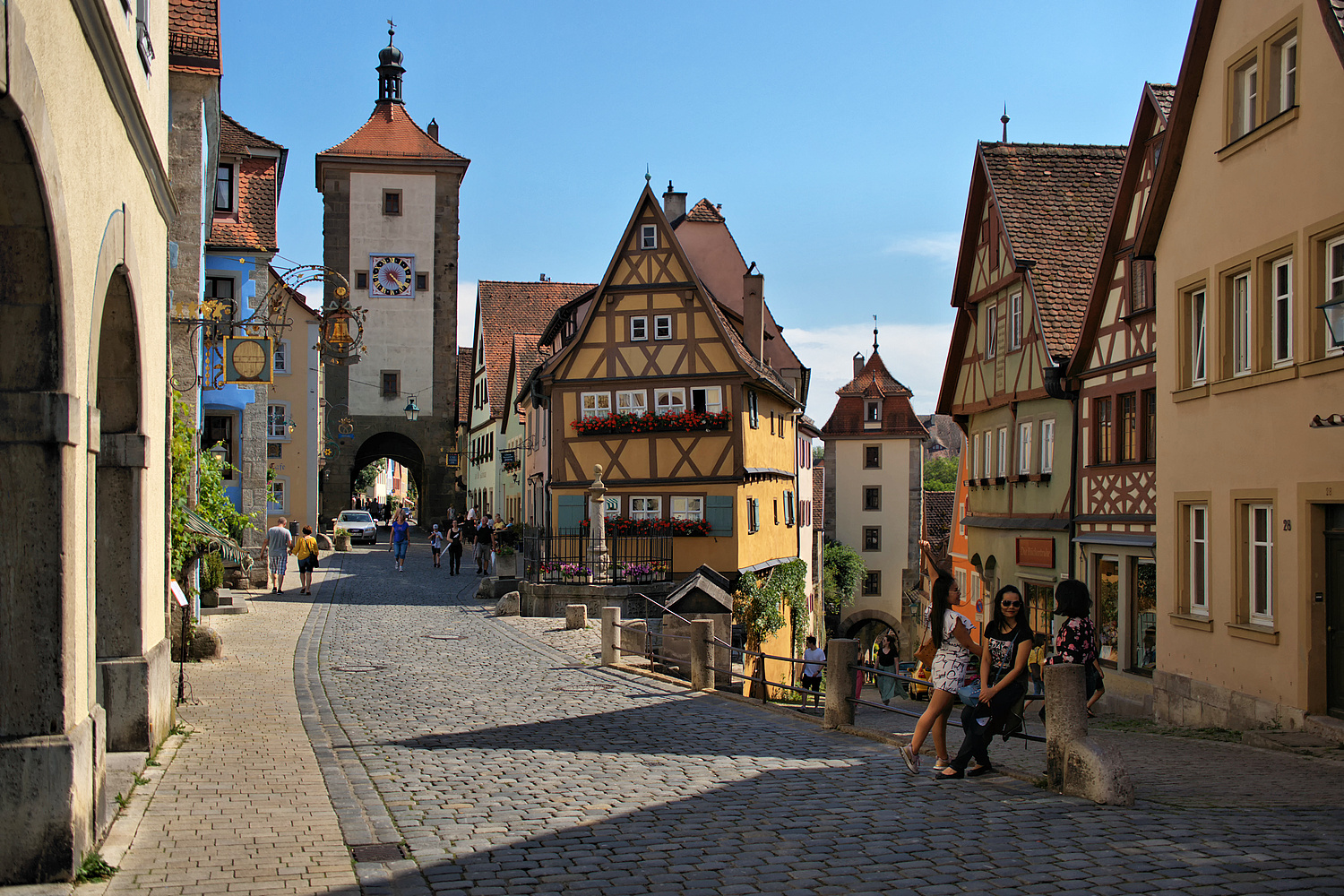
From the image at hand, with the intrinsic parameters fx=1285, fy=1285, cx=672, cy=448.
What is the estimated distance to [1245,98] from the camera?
14.3 metres

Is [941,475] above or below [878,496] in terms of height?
above

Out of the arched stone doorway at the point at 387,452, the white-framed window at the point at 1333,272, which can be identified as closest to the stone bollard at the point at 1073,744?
the white-framed window at the point at 1333,272

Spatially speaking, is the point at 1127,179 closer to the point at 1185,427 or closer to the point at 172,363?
the point at 1185,427

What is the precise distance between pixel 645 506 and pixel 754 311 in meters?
7.28

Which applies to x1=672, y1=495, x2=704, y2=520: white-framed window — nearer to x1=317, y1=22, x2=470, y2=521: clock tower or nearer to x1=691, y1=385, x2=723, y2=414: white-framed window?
x1=691, y1=385, x2=723, y2=414: white-framed window

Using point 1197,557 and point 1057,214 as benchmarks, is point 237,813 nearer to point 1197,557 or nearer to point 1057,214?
point 1197,557

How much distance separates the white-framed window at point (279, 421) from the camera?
41781mm

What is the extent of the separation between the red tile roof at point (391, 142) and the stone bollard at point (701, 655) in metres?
46.5

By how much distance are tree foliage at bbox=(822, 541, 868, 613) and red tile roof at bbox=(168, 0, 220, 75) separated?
3867cm

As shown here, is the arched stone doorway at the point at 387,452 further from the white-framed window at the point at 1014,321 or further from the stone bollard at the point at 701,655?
the stone bollard at the point at 701,655

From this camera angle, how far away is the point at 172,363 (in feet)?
57.6

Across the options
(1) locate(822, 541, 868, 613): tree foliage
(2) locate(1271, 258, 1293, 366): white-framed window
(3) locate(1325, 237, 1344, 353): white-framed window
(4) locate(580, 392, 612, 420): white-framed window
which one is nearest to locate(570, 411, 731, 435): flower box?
(4) locate(580, 392, 612, 420): white-framed window

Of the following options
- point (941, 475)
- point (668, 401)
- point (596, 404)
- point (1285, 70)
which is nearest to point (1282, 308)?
point (1285, 70)

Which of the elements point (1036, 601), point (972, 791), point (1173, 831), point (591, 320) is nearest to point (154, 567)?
point (972, 791)
